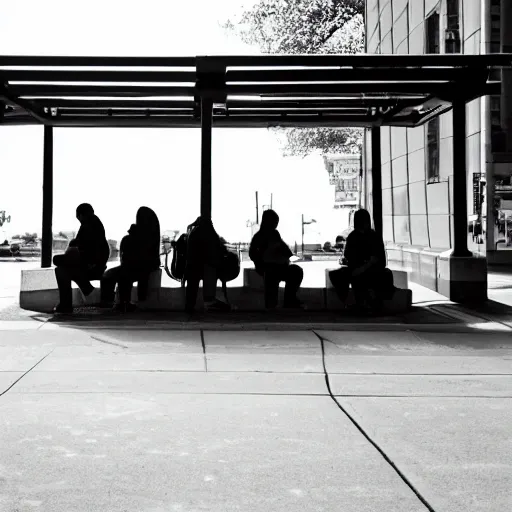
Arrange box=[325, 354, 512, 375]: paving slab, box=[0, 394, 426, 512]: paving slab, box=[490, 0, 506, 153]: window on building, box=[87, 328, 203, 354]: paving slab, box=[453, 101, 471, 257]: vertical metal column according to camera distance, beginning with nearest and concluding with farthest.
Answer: box=[0, 394, 426, 512]: paving slab → box=[325, 354, 512, 375]: paving slab → box=[87, 328, 203, 354]: paving slab → box=[453, 101, 471, 257]: vertical metal column → box=[490, 0, 506, 153]: window on building

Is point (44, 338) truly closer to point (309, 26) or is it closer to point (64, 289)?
point (64, 289)

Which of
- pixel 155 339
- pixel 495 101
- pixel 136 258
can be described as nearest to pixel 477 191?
pixel 495 101

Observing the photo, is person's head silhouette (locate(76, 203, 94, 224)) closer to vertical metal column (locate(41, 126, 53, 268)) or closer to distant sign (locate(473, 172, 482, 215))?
vertical metal column (locate(41, 126, 53, 268))

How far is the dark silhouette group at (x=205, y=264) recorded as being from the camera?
38.5 ft

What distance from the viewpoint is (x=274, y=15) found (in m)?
36.7

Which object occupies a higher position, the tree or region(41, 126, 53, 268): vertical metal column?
the tree

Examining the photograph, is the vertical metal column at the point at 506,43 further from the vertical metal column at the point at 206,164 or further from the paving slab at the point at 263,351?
the paving slab at the point at 263,351

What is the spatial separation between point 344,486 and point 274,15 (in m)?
33.8

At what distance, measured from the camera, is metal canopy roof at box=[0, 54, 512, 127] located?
10.8 metres

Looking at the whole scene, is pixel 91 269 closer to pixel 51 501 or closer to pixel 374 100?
pixel 374 100

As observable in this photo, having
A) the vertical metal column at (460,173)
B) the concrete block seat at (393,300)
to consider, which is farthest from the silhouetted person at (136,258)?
the vertical metal column at (460,173)

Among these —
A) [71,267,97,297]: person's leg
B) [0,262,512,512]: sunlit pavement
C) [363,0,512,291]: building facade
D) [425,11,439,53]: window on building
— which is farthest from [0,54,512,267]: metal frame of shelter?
[425,11,439,53]: window on building

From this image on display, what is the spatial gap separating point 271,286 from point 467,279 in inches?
107

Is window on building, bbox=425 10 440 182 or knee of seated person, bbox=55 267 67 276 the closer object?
knee of seated person, bbox=55 267 67 276
